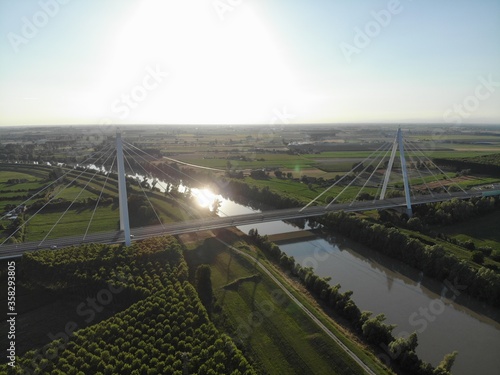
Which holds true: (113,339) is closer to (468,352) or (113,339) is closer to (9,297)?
(9,297)

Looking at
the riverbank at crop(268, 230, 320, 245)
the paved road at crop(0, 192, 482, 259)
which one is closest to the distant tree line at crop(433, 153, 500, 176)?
the paved road at crop(0, 192, 482, 259)

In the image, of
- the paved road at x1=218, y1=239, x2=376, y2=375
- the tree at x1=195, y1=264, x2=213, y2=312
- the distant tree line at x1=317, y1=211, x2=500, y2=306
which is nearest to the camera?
the paved road at x1=218, y1=239, x2=376, y2=375

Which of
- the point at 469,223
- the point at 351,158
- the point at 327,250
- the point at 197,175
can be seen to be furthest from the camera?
the point at 351,158

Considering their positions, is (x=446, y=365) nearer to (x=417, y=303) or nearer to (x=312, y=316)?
(x=312, y=316)

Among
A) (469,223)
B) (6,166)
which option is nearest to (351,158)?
(469,223)

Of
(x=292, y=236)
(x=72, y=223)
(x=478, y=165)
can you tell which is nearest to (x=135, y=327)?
(x=292, y=236)

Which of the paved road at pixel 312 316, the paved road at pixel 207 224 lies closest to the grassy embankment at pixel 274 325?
the paved road at pixel 312 316

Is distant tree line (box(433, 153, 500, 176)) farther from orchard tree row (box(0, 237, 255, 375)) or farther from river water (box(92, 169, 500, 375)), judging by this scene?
orchard tree row (box(0, 237, 255, 375))
